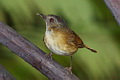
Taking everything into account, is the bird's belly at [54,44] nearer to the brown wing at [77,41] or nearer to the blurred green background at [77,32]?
the brown wing at [77,41]

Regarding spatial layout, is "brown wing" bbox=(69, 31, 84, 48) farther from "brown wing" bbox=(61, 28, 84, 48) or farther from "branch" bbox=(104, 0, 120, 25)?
"branch" bbox=(104, 0, 120, 25)

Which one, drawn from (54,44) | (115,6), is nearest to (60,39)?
(54,44)

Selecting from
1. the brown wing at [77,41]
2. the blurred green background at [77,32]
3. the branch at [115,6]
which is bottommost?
the blurred green background at [77,32]

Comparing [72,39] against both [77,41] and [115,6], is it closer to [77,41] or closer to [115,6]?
[77,41]

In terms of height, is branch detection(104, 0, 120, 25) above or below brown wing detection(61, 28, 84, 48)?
above

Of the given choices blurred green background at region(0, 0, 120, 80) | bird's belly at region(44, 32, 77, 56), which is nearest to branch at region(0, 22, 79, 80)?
bird's belly at region(44, 32, 77, 56)

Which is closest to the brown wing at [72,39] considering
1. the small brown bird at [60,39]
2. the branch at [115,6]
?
the small brown bird at [60,39]

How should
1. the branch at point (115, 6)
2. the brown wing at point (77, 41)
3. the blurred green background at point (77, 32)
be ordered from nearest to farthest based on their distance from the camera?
the branch at point (115, 6)
the brown wing at point (77, 41)
the blurred green background at point (77, 32)
